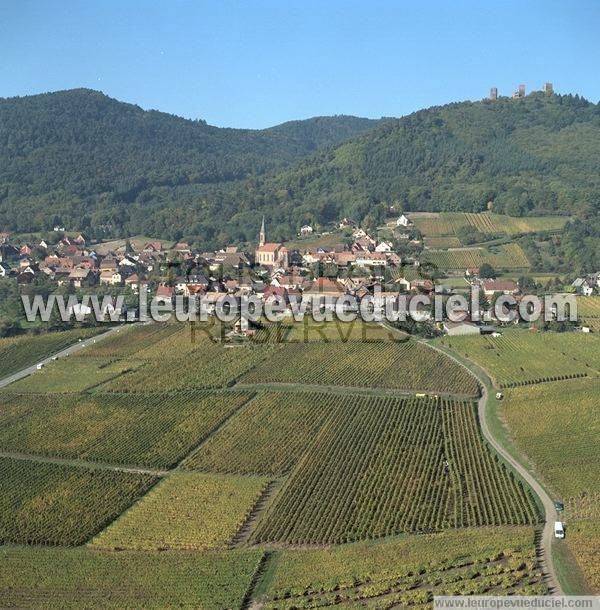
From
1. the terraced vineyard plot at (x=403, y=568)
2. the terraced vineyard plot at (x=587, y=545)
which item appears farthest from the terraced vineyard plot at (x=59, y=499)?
A: the terraced vineyard plot at (x=587, y=545)

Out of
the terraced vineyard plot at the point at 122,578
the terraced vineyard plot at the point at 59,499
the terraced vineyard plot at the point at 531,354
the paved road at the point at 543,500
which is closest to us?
the terraced vineyard plot at the point at 122,578

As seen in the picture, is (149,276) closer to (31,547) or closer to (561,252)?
(561,252)

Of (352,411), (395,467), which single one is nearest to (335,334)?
(352,411)

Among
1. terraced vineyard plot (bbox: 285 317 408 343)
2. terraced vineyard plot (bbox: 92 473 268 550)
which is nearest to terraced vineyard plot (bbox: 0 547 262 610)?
terraced vineyard plot (bbox: 92 473 268 550)

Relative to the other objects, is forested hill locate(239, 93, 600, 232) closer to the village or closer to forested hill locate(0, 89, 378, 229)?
the village

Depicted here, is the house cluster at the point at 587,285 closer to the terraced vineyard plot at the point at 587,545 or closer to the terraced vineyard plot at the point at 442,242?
the terraced vineyard plot at the point at 442,242

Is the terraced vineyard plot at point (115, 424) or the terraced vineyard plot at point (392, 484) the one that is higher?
the terraced vineyard plot at point (115, 424)
